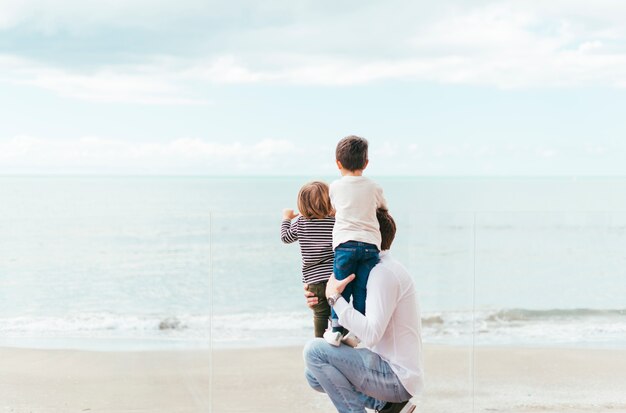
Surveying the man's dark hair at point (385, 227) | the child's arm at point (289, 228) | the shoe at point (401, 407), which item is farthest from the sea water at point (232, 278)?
the shoe at point (401, 407)

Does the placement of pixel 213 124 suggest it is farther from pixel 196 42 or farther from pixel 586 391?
pixel 586 391

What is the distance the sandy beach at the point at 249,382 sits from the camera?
12.1 ft

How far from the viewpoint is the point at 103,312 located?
4.06 metres

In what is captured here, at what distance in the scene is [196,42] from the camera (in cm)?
2988

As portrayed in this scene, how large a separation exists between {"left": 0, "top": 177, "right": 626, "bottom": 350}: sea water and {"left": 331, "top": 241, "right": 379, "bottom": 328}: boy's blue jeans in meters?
1.29

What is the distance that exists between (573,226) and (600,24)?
25549 millimetres

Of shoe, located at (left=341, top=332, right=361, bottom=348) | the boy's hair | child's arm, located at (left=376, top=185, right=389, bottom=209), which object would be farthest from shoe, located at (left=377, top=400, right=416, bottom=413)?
the boy's hair

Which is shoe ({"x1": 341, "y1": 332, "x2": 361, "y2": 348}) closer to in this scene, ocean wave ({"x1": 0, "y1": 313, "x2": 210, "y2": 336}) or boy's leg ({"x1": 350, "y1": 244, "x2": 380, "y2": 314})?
boy's leg ({"x1": 350, "y1": 244, "x2": 380, "y2": 314})

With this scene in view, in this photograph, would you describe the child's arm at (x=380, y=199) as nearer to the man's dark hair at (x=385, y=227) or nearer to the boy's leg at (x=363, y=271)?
the man's dark hair at (x=385, y=227)

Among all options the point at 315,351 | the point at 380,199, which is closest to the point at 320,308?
the point at 315,351

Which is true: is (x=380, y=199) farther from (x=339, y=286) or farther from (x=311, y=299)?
(x=311, y=299)

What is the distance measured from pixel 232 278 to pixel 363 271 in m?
2.00

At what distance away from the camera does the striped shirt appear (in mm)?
2934

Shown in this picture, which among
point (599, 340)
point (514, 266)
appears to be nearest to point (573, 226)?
point (514, 266)
